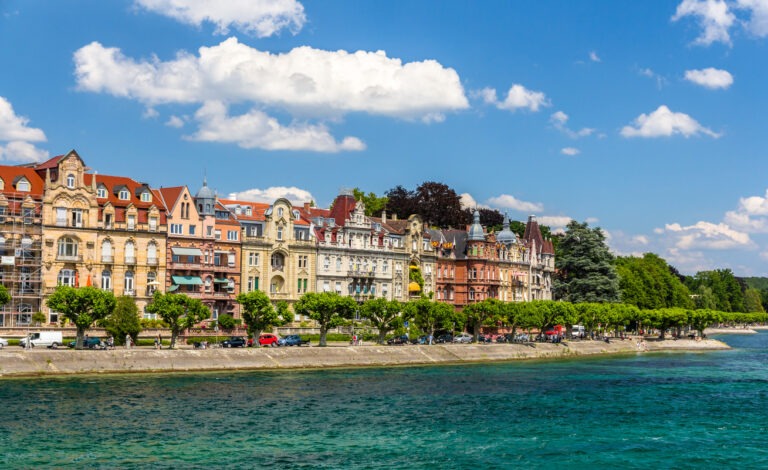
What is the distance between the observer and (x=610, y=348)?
495 ft

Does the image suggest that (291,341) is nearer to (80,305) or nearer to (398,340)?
(398,340)

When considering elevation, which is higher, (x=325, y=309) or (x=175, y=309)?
(x=325, y=309)

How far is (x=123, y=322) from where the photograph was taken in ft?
322

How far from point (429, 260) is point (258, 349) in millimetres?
56964

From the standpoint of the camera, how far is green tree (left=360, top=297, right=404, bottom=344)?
4547 inches

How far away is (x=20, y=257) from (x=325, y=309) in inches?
1403

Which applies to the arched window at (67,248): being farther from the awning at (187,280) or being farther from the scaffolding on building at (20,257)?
the awning at (187,280)

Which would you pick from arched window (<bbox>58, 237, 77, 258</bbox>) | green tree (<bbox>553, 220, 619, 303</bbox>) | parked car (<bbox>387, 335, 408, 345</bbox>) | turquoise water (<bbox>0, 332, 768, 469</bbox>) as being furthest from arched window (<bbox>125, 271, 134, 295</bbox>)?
green tree (<bbox>553, 220, 619, 303</bbox>)

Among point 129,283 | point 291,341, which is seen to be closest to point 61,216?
point 129,283

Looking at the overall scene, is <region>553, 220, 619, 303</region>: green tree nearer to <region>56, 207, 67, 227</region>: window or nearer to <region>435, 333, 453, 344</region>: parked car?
<region>435, 333, 453, 344</region>: parked car

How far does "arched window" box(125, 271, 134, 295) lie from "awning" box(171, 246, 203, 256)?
657cm

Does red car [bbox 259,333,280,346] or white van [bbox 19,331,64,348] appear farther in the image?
red car [bbox 259,333,280,346]

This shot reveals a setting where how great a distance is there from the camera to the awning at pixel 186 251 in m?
117

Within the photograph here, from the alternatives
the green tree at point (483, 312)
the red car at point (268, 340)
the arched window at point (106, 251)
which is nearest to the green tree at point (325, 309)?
the red car at point (268, 340)
